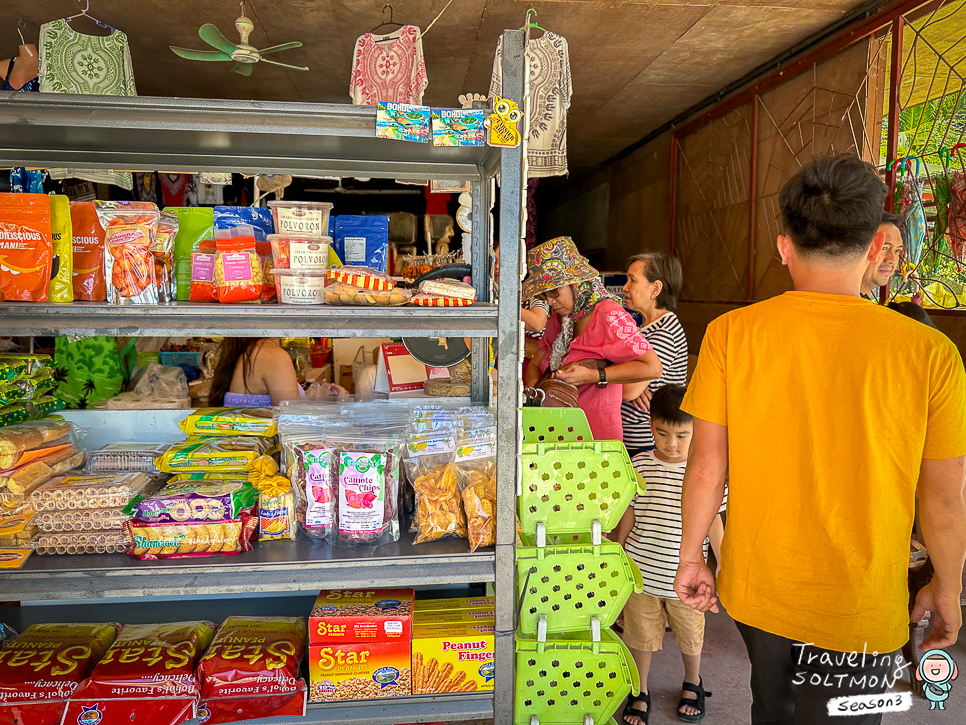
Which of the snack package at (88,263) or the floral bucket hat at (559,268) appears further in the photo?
the floral bucket hat at (559,268)

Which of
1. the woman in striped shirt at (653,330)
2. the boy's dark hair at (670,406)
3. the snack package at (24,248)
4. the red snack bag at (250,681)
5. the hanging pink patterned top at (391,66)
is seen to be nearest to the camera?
the snack package at (24,248)

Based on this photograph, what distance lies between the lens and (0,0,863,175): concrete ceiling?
4.29 meters

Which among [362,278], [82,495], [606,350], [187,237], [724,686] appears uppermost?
[187,237]

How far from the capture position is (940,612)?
1.43m

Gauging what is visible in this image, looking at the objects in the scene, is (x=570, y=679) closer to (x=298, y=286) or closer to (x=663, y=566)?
(x=663, y=566)

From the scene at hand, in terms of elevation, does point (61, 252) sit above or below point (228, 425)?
above

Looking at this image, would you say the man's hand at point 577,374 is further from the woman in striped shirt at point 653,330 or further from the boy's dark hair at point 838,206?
the boy's dark hair at point 838,206

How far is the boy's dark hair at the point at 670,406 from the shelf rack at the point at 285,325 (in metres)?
1.08

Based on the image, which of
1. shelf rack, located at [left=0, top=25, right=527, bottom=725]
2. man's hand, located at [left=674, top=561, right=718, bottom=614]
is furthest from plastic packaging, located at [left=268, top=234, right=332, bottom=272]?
man's hand, located at [left=674, top=561, right=718, bottom=614]

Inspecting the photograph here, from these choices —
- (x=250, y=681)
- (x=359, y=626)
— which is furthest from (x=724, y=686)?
(x=250, y=681)

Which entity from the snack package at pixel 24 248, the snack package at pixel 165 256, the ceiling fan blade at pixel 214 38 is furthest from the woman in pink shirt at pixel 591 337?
the ceiling fan blade at pixel 214 38

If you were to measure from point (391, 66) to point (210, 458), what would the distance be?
3.46 metres

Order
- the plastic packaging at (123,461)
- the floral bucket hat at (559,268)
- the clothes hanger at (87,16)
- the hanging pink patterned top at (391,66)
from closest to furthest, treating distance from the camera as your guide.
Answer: the plastic packaging at (123,461)
the floral bucket hat at (559,268)
the clothes hanger at (87,16)
the hanging pink patterned top at (391,66)

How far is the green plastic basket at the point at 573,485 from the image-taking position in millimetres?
1646
